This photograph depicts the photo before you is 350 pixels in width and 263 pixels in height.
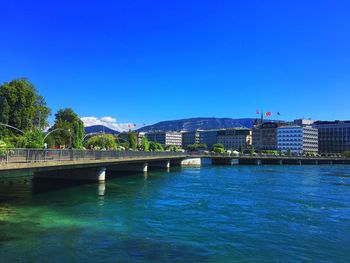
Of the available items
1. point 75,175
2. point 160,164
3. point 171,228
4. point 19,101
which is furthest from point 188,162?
point 171,228

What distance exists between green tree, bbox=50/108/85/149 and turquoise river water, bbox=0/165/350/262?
63.4m

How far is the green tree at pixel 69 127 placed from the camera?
10375cm

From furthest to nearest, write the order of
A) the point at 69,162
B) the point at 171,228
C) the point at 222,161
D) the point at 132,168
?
the point at 222,161, the point at 132,168, the point at 69,162, the point at 171,228

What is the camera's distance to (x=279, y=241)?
21531mm

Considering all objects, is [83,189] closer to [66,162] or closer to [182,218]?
[66,162]

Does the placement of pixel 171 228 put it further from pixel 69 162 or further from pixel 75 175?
pixel 75 175

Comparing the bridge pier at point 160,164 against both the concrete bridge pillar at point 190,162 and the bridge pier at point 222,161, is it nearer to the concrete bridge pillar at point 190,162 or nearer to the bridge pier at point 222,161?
the concrete bridge pillar at point 190,162

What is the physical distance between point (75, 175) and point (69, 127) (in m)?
53.8

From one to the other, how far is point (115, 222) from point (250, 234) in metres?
9.26

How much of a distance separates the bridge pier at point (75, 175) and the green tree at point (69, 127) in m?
46.1

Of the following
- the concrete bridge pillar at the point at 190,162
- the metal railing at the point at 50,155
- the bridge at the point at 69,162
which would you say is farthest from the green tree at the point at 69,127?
the metal railing at the point at 50,155

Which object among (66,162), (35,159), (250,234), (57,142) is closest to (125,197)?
(66,162)

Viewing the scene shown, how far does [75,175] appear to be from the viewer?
56719mm

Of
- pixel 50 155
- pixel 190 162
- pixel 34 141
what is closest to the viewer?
pixel 50 155
